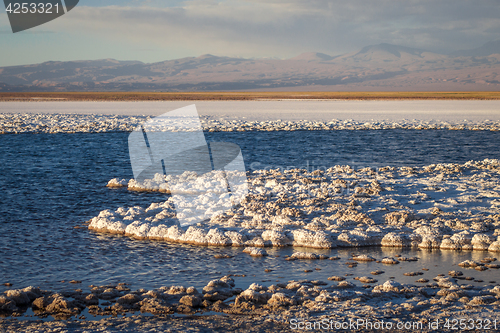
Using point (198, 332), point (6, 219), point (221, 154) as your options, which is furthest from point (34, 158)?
point (198, 332)

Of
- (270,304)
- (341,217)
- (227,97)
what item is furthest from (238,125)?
(227,97)

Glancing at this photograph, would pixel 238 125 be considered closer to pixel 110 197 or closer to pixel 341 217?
pixel 110 197

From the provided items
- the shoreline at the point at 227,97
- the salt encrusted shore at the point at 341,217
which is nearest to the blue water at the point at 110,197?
the salt encrusted shore at the point at 341,217

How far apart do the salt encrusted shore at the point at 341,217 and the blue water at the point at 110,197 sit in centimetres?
38

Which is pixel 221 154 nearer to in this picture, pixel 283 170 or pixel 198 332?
pixel 283 170

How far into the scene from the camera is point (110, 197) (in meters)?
11.6

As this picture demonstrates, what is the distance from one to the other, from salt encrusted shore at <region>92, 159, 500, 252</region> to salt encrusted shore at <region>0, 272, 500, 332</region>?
190cm

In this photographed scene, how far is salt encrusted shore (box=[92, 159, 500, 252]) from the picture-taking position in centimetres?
811

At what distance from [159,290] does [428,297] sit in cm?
341

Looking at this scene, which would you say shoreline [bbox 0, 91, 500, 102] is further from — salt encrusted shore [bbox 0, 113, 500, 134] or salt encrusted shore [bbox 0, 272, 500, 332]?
salt encrusted shore [bbox 0, 272, 500, 332]

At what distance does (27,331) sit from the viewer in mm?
4867

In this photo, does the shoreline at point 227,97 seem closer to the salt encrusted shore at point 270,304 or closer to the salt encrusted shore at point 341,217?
the salt encrusted shore at point 341,217

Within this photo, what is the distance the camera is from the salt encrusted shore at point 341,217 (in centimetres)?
811

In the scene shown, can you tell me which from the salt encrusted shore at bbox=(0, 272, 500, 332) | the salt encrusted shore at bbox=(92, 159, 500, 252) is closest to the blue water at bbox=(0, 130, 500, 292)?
the salt encrusted shore at bbox=(92, 159, 500, 252)
